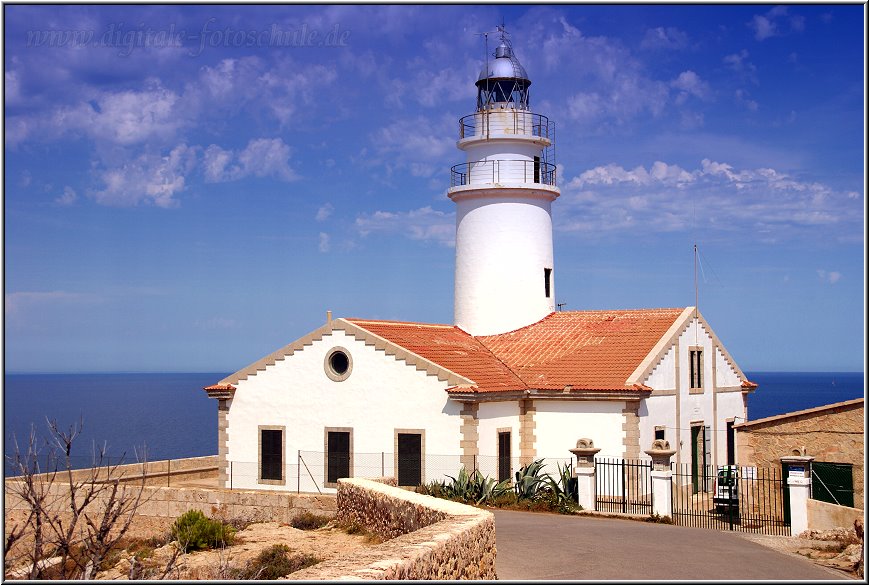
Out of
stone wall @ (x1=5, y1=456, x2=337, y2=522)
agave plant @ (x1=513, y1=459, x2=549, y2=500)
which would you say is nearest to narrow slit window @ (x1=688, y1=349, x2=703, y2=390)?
agave plant @ (x1=513, y1=459, x2=549, y2=500)

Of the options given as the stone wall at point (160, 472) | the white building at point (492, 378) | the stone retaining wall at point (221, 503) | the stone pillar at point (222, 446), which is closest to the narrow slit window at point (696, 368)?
the white building at point (492, 378)

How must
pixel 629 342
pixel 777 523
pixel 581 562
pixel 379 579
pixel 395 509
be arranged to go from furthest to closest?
pixel 629 342
pixel 777 523
pixel 395 509
pixel 581 562
pixel 379 579

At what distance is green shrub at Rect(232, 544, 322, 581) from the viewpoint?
49.1ft

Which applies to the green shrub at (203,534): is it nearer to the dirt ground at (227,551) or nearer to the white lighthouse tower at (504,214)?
the dirt ground at (227,551)

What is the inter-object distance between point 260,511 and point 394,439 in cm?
349

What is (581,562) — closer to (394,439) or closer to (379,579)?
(379,579)

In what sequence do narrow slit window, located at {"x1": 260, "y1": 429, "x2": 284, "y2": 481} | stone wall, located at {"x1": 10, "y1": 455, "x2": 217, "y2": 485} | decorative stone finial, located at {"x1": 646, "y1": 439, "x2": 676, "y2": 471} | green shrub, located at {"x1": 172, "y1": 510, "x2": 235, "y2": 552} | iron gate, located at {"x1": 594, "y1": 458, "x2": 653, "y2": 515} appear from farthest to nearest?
1. stone wall, located at {"x1": 10, "y1": 455, "x2": 217, "y2": 485}
2. narrow slit window, located at {"x1": 260, "y1": 429, "x2": 284, "y2": 481}
3. iron gate, located at {"x1": 594, "y1": 458, "x2": 653, "y2": 515}
4. decorative stone finial, located at {"x1": 646, "y1": 439, "x2": 676, "y2": 471}
5. green shrub, located at {"x1": 172, "y1": 510, "x2": 235, "y2": 552}

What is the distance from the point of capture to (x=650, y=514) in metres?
21.5

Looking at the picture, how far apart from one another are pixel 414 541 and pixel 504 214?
753 inches

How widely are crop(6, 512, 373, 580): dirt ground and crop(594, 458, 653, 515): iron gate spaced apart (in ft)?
21.1

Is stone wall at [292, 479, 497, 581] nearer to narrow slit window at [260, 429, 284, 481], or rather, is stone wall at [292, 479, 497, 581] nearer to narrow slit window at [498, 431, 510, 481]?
narrow slit window at [498, 431, 510, 481]

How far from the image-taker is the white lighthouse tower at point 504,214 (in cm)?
2989

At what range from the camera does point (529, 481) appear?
23.7 metres

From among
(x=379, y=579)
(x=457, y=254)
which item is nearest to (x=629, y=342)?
(x=457, y=254)
